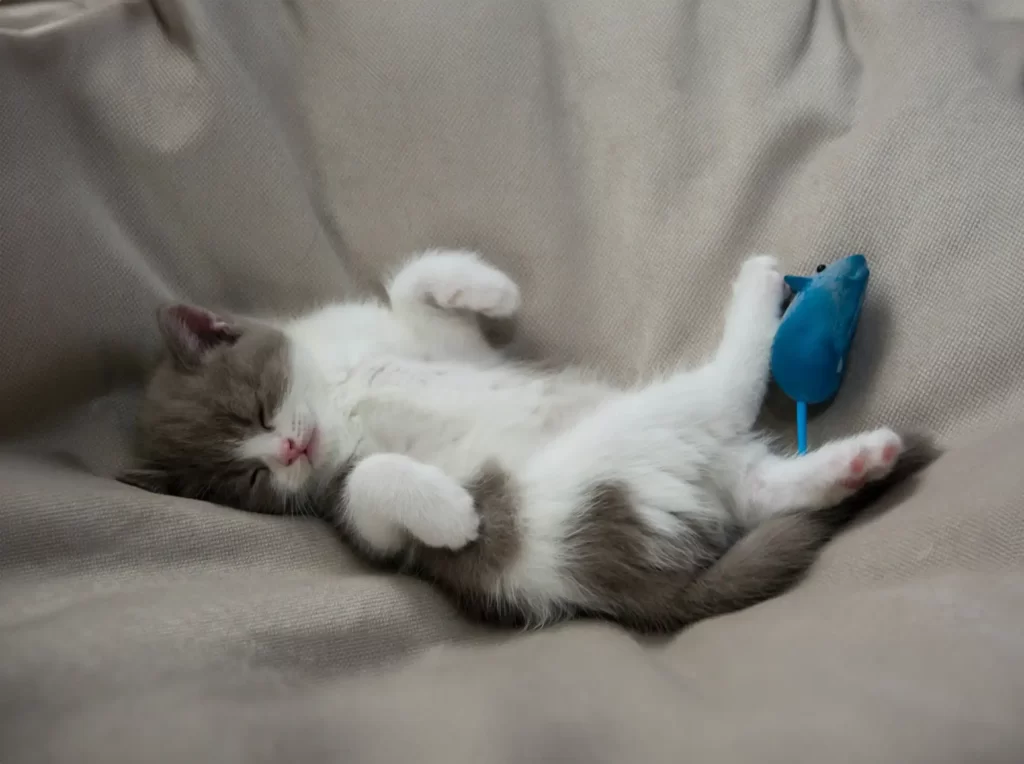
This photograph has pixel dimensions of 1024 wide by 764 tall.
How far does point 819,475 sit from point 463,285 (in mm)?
701

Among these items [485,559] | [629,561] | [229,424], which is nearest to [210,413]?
[229,424]

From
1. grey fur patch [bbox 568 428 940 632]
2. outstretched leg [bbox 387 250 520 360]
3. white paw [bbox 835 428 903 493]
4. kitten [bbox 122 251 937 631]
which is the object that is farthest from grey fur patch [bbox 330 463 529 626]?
white paw [bbox 835 428 903 493]

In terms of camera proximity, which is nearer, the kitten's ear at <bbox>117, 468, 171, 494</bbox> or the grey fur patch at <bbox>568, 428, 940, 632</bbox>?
the grey fur patch at <bbox>568, 428, 940, 632</bbox>

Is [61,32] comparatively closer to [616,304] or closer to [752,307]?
[616,304]

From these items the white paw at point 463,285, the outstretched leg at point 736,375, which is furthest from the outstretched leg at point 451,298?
the outstretched leg at point 736,375

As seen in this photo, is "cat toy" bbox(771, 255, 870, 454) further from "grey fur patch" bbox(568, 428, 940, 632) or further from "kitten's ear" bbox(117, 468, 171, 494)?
"kitten's ear" bbox(117, 468, 171, 494)

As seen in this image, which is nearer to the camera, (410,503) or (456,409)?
(410,503)

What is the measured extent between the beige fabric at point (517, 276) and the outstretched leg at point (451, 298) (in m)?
0.12

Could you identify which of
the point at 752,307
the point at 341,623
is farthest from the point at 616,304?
the point at 341,623

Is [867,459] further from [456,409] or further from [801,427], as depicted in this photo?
[456,409]

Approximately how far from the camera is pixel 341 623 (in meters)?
1.08

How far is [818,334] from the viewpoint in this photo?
1341 mm

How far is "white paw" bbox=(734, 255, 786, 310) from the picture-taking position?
1423 millimetres

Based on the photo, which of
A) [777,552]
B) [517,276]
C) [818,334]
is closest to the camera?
[777,552]
